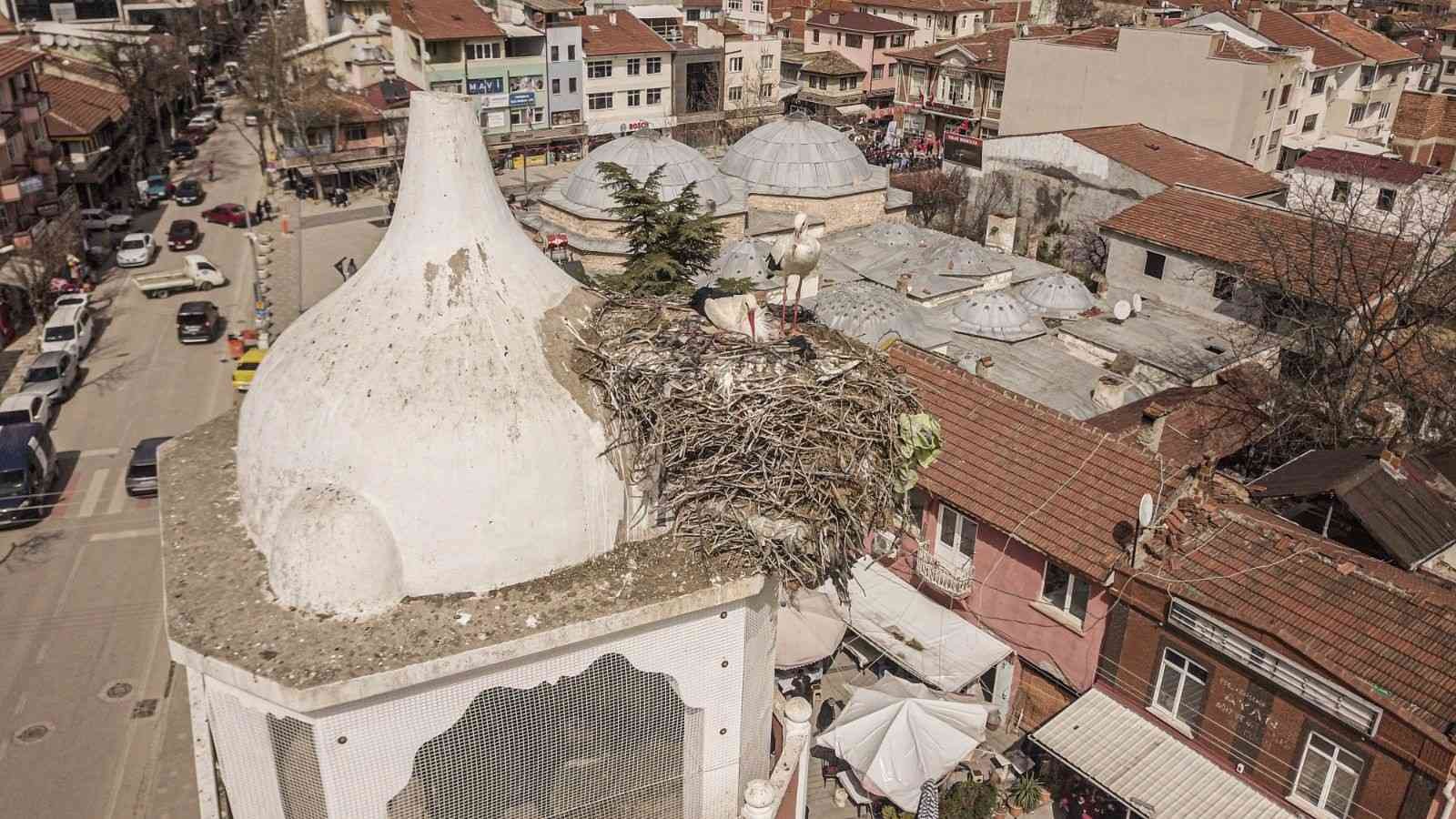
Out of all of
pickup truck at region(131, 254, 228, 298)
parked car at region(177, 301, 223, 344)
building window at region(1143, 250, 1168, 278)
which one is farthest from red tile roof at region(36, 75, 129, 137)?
building window at region(1143, 250, 1168, 278)

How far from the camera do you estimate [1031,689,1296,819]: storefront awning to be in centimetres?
1667

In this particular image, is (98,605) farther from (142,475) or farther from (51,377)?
(51,377)

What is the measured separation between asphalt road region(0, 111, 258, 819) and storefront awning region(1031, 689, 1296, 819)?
1677 centimetres


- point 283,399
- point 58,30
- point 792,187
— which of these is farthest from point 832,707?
point 58,30

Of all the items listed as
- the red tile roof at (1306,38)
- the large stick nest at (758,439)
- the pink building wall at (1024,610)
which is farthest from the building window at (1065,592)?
the red tile roof at (1306,38)

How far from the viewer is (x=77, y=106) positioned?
55.7 meters

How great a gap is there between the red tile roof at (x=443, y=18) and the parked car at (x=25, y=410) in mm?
31470

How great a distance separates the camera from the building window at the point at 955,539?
20938 mm

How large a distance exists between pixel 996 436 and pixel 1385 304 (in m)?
15.2

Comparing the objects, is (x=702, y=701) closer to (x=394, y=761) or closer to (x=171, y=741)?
(x=394, y=761)

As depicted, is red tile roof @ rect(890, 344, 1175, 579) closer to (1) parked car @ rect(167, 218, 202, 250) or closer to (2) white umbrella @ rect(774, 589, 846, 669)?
(2) white umbrella @ rect(774, 589, 846, 669)

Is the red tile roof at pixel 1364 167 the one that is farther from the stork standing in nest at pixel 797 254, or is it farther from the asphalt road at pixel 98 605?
the asphalt road at pixel 98 605

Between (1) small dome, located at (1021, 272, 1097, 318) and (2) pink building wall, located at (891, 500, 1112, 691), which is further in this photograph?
(1) small dome, located at (1021, 272, 1097, 318)

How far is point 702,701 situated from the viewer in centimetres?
1148
